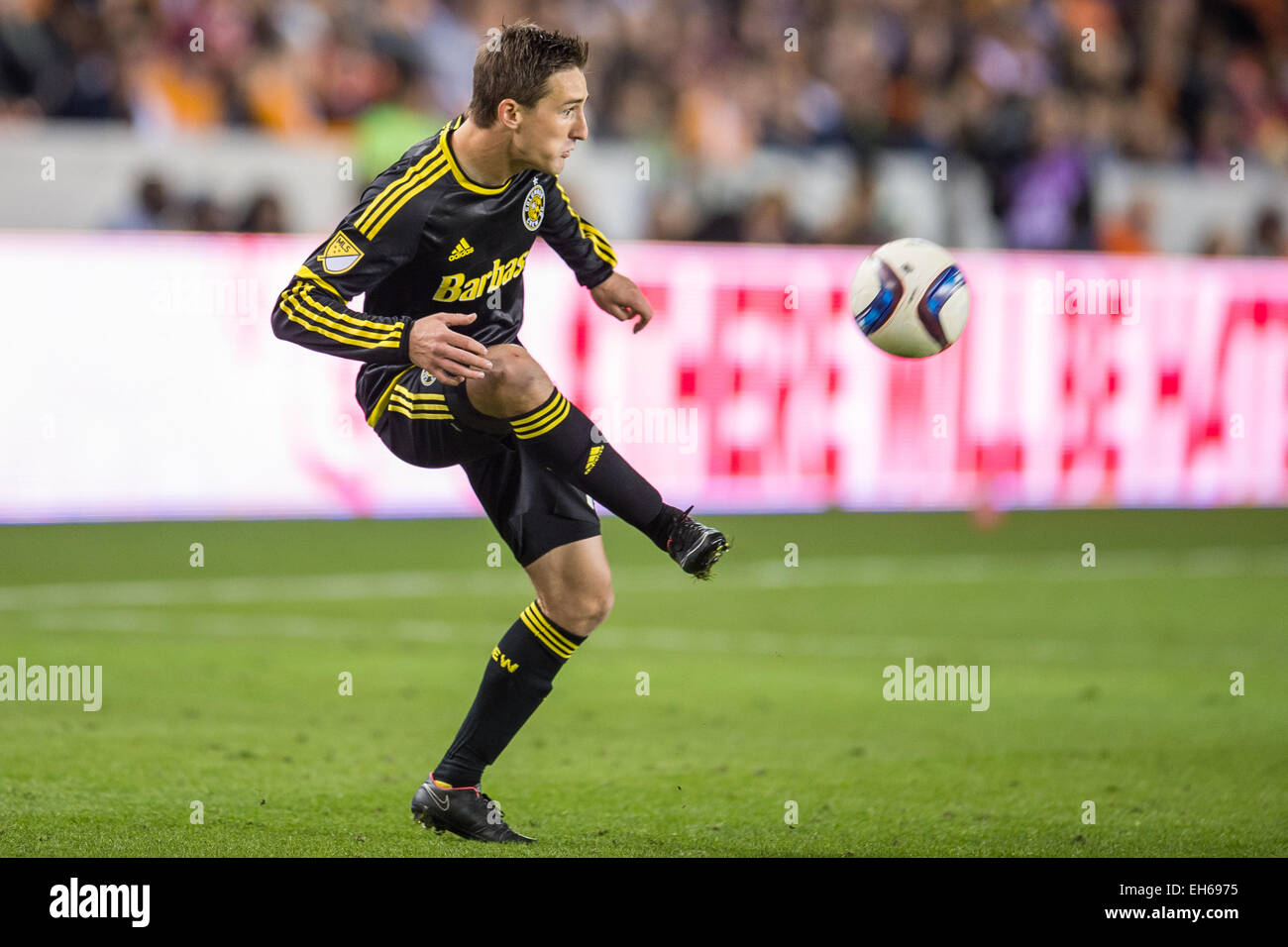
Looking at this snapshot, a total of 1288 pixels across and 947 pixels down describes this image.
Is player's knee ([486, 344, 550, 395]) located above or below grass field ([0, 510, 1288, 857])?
above

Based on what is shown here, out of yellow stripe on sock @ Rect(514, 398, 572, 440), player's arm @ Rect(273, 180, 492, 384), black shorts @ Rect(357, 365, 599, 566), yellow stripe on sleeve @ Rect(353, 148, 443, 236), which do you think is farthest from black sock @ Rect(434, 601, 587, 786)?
yellow stripe on sleeve @ Rect(353, 148, 443, 236)

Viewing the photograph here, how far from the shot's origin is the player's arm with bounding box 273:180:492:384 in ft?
15.5

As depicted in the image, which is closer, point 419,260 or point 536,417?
point 536,417

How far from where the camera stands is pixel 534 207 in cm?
538

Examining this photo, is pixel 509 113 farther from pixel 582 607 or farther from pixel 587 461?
pixel 582 607

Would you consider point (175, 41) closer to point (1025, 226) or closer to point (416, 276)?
point (1025, 226)

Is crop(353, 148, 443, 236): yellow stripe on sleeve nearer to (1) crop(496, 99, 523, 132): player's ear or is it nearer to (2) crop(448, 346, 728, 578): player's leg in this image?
(1) crop(496, 99, 523, 132): player's ear

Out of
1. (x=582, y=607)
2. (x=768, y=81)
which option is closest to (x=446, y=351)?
(x=582, y=607)

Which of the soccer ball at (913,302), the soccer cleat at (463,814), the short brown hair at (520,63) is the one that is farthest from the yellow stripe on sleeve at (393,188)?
the soccer cleat at (463,814)

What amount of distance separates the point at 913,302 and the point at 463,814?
219 centimetres

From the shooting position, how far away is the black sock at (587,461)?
16.5ft

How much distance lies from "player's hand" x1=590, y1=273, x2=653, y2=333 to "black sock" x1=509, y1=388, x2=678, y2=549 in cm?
73

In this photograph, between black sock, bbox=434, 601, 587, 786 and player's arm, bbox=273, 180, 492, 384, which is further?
black sock, bbox=434, 601, 587, 786

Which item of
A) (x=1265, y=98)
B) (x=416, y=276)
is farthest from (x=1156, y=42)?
(x=416, y=276)
